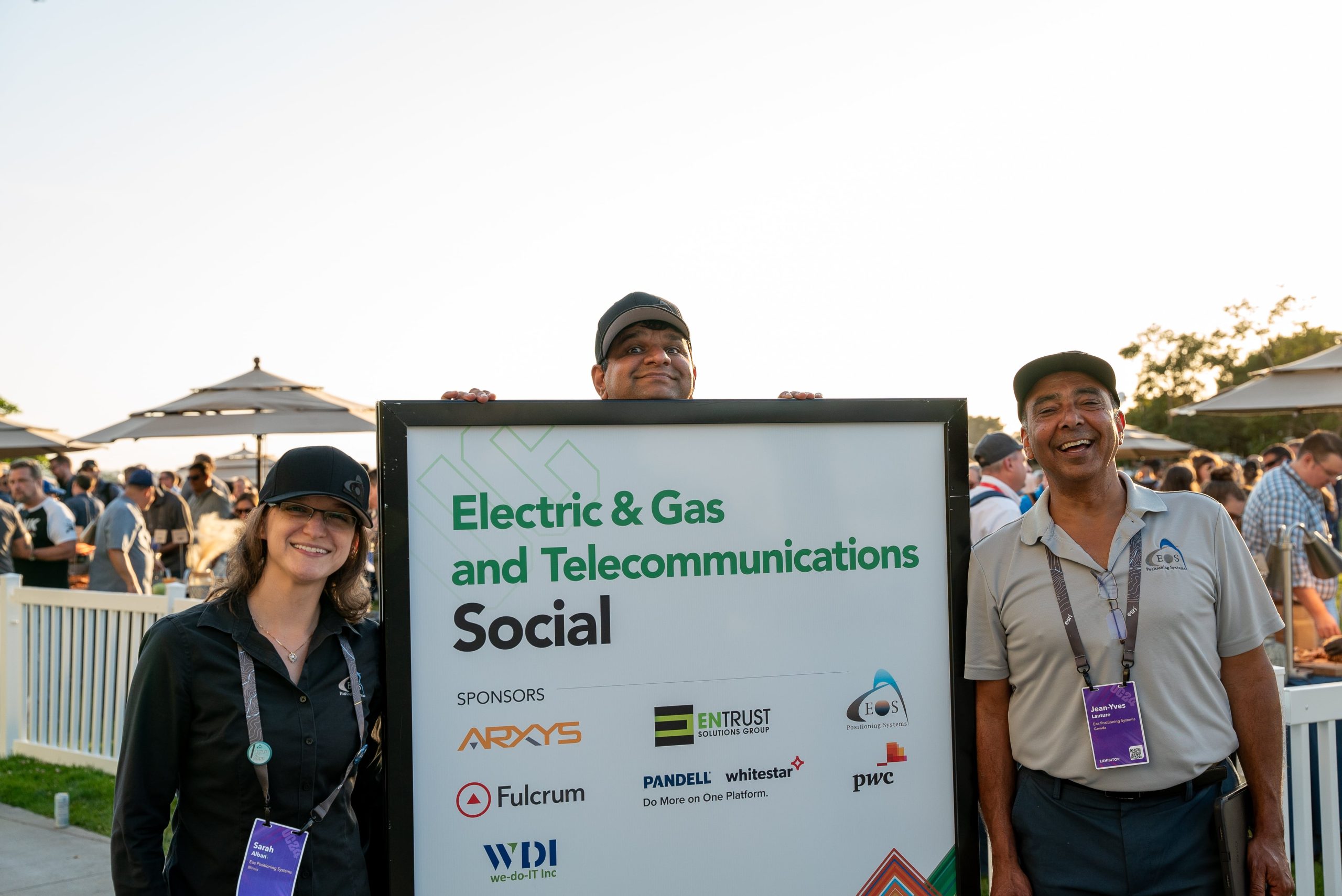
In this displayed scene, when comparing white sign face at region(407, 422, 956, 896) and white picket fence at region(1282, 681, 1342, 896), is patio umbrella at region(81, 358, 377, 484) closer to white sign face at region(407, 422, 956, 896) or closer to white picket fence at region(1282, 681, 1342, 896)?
white sign face at region(407, 422, 956, 896)

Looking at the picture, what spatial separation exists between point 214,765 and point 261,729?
0.15 m

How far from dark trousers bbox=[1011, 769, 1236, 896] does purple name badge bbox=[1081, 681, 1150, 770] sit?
0.13 m

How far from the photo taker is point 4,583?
301 inches

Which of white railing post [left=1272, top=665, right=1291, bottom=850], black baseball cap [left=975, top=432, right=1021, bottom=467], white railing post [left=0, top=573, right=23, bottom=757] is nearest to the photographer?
white railing post [left=1272, top=665, right=1291, bottom=850]

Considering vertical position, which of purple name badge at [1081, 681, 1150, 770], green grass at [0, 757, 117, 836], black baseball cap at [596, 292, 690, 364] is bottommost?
green grass at [0, 757, 117, 836]

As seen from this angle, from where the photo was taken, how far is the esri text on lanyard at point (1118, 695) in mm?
2553

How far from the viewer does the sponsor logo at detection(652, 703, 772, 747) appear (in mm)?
2564

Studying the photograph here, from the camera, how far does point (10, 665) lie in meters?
7.61

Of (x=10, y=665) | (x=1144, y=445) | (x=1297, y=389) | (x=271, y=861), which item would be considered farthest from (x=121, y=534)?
(x=1144, y=445)

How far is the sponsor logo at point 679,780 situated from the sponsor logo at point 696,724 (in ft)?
0.25

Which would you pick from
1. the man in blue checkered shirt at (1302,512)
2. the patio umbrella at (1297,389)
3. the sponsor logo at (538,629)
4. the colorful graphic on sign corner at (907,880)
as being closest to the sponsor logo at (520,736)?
the sponsor logo at (538,629)

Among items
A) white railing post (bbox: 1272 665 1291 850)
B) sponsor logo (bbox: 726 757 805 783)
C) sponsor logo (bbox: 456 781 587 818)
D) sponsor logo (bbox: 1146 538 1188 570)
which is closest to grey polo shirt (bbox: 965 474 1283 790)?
sponsor logo (bbox: 1146 538 1188 570)

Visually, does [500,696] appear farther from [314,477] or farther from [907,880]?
[907,880]

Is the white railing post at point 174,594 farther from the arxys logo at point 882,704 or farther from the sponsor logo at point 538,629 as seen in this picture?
the arxys logo at point 882,704
